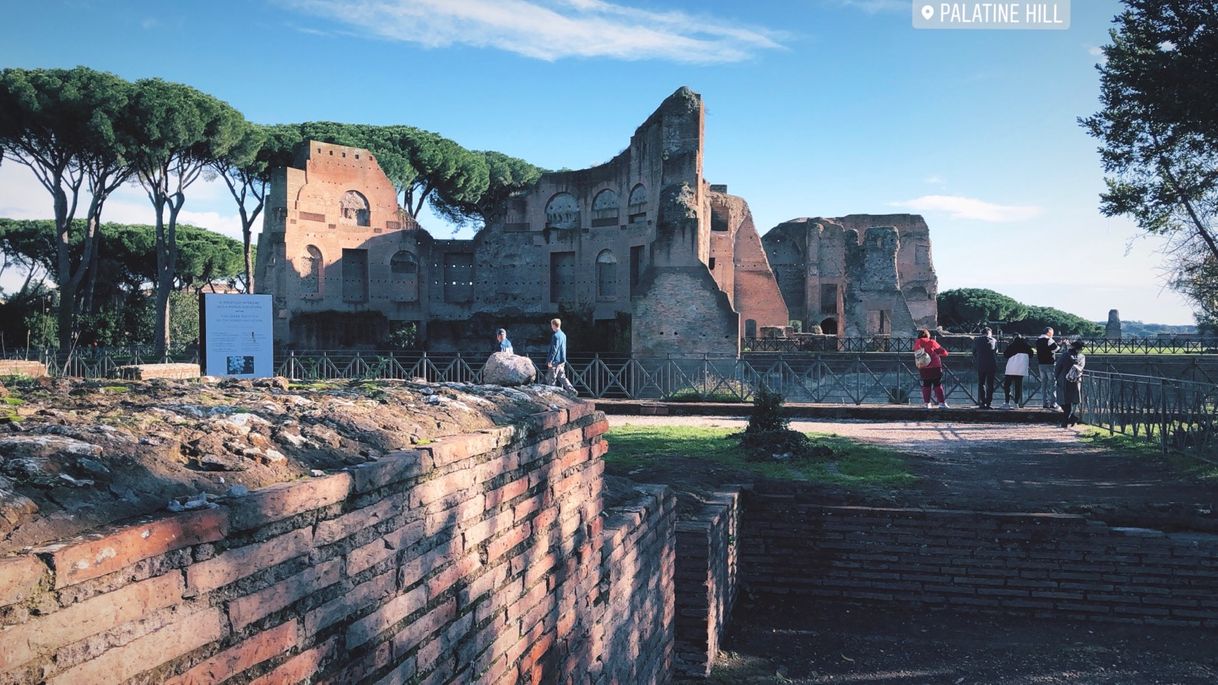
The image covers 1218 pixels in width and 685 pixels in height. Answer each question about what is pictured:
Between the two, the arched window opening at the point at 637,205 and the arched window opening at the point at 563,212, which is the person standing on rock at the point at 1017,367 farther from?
the arched window opening at the point at 563,212

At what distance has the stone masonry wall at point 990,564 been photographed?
17.9 feet

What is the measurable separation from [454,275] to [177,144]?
9.01 metres

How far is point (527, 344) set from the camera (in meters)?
24.7

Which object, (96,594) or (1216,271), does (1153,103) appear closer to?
(1216,271)

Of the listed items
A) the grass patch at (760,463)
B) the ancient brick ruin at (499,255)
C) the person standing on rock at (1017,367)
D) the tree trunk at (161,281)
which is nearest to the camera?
the grass patch at (760,463)

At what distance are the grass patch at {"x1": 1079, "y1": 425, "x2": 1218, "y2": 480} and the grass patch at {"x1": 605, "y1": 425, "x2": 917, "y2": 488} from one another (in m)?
2.60

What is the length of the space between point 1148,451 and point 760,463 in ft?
15.1

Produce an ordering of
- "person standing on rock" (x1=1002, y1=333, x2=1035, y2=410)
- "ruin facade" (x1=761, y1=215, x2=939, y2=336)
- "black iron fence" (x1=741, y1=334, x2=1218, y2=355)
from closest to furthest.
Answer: "person standing on rock" (x1=1002, y1=333, x2=1035, y2=410) < "black iron fence" (x1=741, y1=334, x2=1218, y2=355) < "ruin facade" (x1=761, y1=215, x2=939, y2=336)

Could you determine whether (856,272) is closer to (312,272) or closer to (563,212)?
(563,212)

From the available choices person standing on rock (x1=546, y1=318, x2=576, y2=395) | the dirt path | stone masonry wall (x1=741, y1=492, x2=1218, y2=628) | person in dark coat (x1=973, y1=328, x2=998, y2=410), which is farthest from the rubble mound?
person in dark coat (x1=973, y1=328, x2=998, y2=410)

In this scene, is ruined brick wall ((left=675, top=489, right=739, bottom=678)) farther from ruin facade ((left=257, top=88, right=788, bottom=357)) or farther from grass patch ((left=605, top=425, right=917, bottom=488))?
ruin facade ((left=257, top=88, right=788, bottom=357))

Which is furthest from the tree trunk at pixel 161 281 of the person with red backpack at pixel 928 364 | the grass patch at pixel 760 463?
the person with red backpack at pixel 928 364

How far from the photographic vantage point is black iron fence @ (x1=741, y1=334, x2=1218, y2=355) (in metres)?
21.3

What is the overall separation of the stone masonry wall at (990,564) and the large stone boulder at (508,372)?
3158 millimetres
